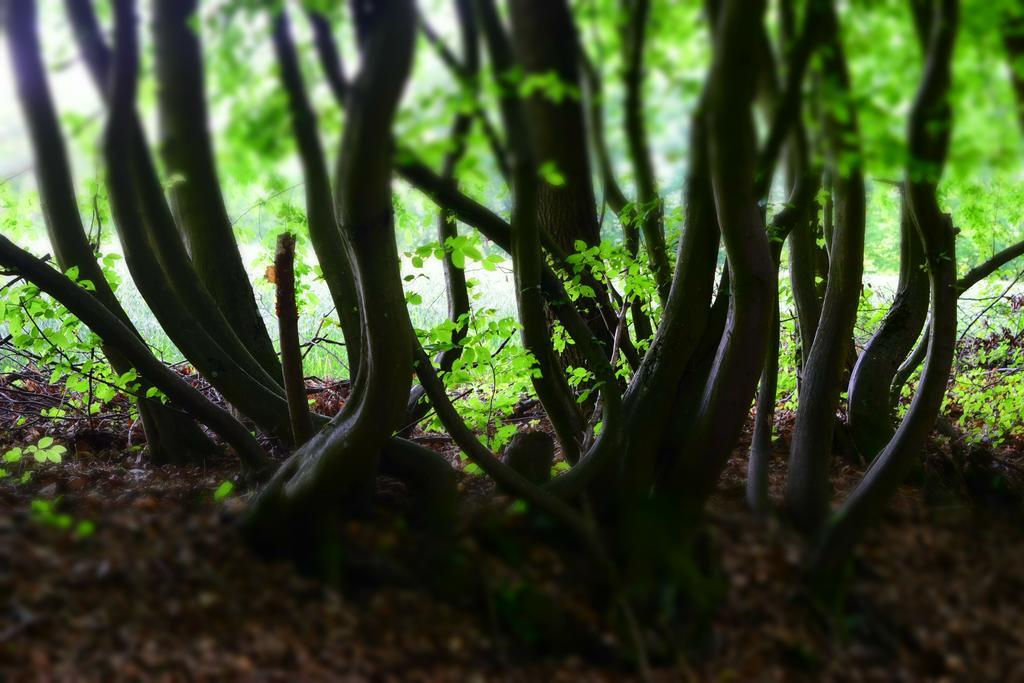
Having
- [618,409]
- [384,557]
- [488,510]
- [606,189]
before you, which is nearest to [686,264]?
[618,409]

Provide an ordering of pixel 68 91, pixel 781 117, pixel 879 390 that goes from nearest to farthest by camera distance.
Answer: pixel 781 117
pixel 68 91
pixel 879 390

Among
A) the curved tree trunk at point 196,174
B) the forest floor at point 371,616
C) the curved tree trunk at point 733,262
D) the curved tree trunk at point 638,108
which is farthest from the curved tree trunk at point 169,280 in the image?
the curved tree trunk at point 733,262

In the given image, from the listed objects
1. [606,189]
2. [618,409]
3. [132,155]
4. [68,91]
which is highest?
[606,189]

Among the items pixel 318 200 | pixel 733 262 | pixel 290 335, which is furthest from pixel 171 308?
pixel 733 262

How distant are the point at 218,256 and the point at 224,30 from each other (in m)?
2.01

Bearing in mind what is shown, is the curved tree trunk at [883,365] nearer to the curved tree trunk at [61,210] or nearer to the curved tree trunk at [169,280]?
the curved tree trunk at [169,280]

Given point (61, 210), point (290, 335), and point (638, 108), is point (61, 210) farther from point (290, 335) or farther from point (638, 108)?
point (638, 108)

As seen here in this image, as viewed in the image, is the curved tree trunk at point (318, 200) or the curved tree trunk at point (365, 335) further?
the curved tree trunk at point (318, 200)

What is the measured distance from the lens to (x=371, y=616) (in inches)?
110

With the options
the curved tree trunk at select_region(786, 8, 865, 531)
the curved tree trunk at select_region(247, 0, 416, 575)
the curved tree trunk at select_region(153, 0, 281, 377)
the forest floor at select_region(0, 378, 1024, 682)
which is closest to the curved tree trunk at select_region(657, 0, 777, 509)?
the forest floor at select_region(0, 378, 1024, 682)

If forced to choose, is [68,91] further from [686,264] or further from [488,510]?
[686,264]

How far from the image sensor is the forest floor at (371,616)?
2.47 metres

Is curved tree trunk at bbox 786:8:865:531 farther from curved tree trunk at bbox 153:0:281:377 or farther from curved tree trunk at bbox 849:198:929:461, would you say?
curved tree trunk at bbox 153:0:281:377

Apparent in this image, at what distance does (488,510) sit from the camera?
3.37 metres
